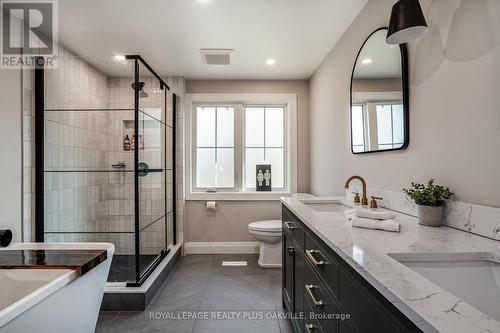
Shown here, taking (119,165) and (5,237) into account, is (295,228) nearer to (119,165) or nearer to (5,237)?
(5,237)

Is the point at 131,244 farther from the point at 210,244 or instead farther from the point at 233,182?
the point at 233,182

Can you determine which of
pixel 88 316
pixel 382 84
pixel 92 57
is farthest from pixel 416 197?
pixel 92 57

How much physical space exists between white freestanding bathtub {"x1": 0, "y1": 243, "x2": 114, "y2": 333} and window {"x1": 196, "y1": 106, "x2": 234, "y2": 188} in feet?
6.99

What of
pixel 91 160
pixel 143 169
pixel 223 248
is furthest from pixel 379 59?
pixel 91 160

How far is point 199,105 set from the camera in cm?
339

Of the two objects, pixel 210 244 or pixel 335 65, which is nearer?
pixel 335 65

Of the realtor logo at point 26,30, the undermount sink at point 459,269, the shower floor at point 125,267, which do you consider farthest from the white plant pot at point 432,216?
the realtor logo at point 26,30

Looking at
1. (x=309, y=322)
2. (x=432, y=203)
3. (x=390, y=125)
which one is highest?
(x=390, y=125)

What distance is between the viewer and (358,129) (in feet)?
6.15

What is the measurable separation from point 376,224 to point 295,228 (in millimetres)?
543

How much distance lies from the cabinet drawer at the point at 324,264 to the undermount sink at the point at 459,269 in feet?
0.77

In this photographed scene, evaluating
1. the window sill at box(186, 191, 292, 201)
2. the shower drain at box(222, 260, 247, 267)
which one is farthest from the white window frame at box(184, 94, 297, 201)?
the shower drain at box(222, 260, 247, 267)

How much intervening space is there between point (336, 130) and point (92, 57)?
2673 millimetres

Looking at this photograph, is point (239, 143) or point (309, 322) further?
point (239, 143)
